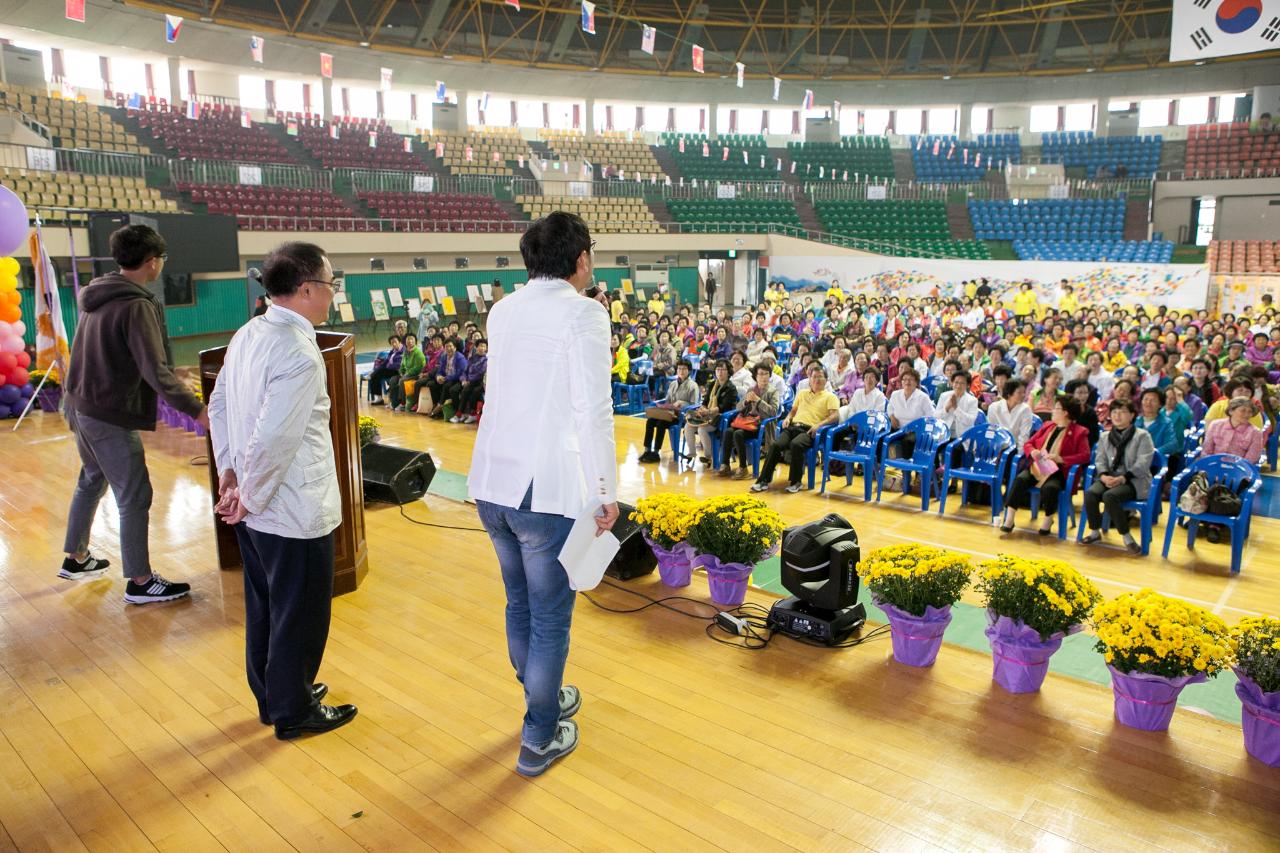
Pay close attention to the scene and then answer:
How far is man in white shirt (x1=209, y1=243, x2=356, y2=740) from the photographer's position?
2.79 m

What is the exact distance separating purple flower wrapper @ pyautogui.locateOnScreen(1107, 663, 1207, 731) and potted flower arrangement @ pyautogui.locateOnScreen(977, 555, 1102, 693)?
25 centimetres

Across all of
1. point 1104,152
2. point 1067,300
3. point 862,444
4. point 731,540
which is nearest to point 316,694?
point 731,540

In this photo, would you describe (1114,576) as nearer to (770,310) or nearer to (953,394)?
(953,394)

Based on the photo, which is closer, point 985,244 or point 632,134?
point 985,244

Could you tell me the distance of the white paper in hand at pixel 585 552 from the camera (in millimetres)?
2637

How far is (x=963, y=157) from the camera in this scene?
31.0 meters

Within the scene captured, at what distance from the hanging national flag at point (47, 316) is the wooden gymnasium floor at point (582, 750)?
4.50 m

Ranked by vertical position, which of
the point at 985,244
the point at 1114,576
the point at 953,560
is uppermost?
the point at 985,244

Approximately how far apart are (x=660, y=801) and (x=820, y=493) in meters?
4.83

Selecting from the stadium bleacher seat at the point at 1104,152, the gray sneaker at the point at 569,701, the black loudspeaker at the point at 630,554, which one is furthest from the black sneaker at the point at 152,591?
the stadium bleacher seat at the point at 1104,152

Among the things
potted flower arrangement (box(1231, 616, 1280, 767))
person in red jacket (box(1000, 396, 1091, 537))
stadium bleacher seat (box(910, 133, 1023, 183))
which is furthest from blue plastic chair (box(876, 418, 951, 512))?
stadium bleacher seat (box(910, 133, 1023, 183))

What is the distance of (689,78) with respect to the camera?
31250mm

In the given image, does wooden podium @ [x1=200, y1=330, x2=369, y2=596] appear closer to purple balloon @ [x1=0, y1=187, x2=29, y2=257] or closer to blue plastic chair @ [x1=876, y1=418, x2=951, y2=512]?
purple balloon @ [x1=0, y1=187, x2=29, y2=257]

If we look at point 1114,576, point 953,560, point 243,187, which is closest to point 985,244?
point 243,187
